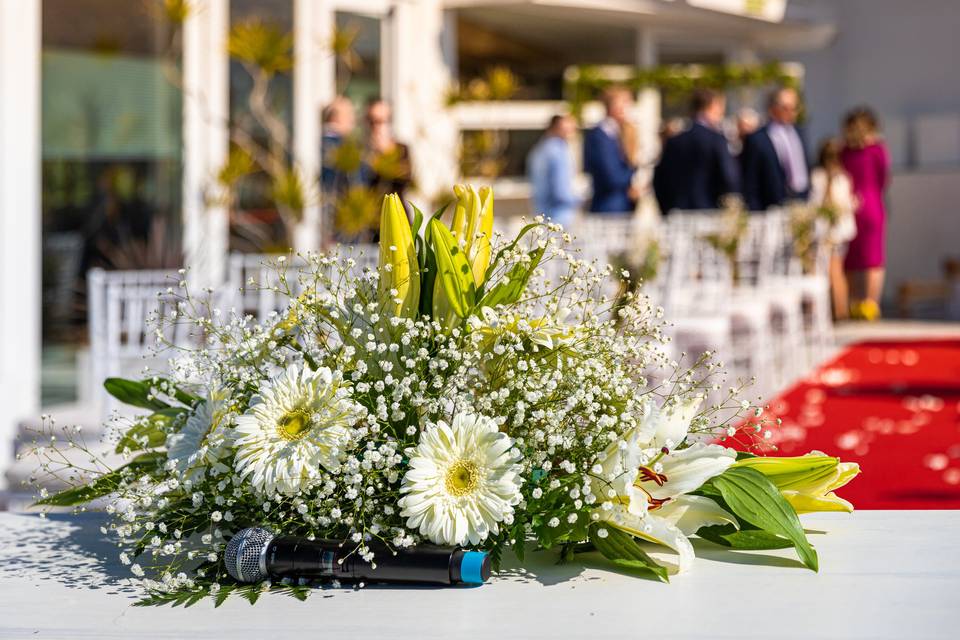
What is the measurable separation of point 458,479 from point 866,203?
452 inches

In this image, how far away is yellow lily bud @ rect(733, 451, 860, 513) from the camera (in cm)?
149

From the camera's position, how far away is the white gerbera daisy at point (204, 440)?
141cm

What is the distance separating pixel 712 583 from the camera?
54.4 inches

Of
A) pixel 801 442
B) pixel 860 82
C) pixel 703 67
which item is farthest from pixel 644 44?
pixel 801 442

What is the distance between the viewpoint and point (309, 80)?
8.88 meters

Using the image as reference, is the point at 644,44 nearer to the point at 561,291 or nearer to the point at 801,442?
the point at 801,442

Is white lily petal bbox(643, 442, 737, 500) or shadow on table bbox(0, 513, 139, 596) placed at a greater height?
white lily petal bbox(643, 442, 737, 500)

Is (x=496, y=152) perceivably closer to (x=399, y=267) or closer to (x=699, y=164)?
(x=699, y=164)

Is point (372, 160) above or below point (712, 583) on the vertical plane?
above

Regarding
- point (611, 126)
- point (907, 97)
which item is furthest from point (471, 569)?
point (907, 97)

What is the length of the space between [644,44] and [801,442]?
27.4ft

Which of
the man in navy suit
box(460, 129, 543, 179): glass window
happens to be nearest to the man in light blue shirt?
the man in navy suit

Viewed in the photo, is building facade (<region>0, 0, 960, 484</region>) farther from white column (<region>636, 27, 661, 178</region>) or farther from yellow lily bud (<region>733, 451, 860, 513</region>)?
yellow lily bud (<region>733, 451, 860, 513</region>)

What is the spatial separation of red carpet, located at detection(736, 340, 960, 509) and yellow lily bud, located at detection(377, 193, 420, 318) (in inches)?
124
